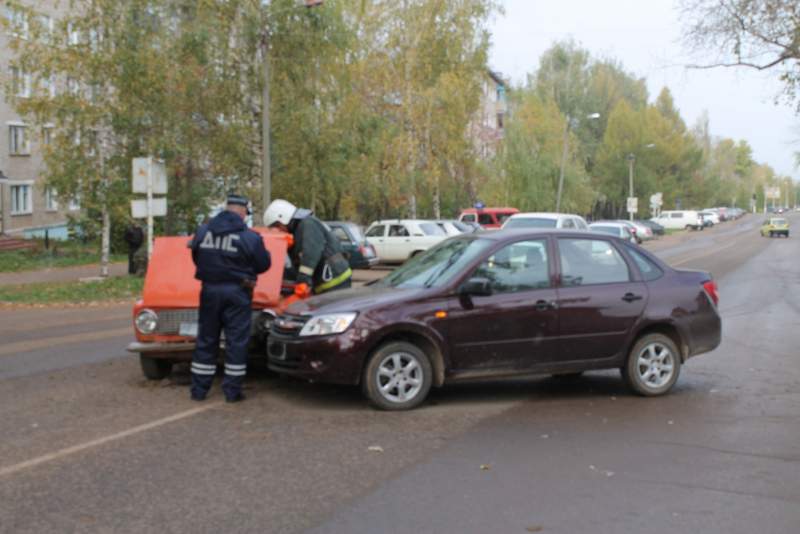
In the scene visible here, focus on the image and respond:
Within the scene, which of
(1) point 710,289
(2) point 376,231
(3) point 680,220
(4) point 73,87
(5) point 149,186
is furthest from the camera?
(3) point 680,220

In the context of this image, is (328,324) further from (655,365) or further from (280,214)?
(655,365)

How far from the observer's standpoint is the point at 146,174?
66.6ft

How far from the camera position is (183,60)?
25.2 meters

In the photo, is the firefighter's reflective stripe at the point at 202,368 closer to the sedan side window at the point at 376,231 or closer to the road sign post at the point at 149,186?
the road sign post at the point at 149,186

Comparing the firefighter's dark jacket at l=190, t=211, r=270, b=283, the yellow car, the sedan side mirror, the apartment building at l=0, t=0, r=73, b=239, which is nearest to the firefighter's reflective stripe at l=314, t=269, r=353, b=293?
the firefighter's dark jacket at l=190, t=211, r=270, b=283

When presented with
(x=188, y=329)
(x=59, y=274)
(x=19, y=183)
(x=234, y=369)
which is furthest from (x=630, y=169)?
(x=234, y=369)

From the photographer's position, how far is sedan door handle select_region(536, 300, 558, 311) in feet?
25.9

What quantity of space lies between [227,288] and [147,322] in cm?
126

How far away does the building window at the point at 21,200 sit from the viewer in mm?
42875

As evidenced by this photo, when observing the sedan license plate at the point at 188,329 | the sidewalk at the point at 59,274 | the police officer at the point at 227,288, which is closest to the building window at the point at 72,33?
the sidewalk at the point at 59,274

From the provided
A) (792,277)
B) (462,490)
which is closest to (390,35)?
(792,277)

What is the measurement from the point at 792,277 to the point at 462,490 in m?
24.1

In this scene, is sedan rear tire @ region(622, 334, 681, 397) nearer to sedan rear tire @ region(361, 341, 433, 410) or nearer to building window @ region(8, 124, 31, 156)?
sedan rear tire @ region(361, 341, 433, 410)

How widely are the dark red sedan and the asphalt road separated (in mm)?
347
